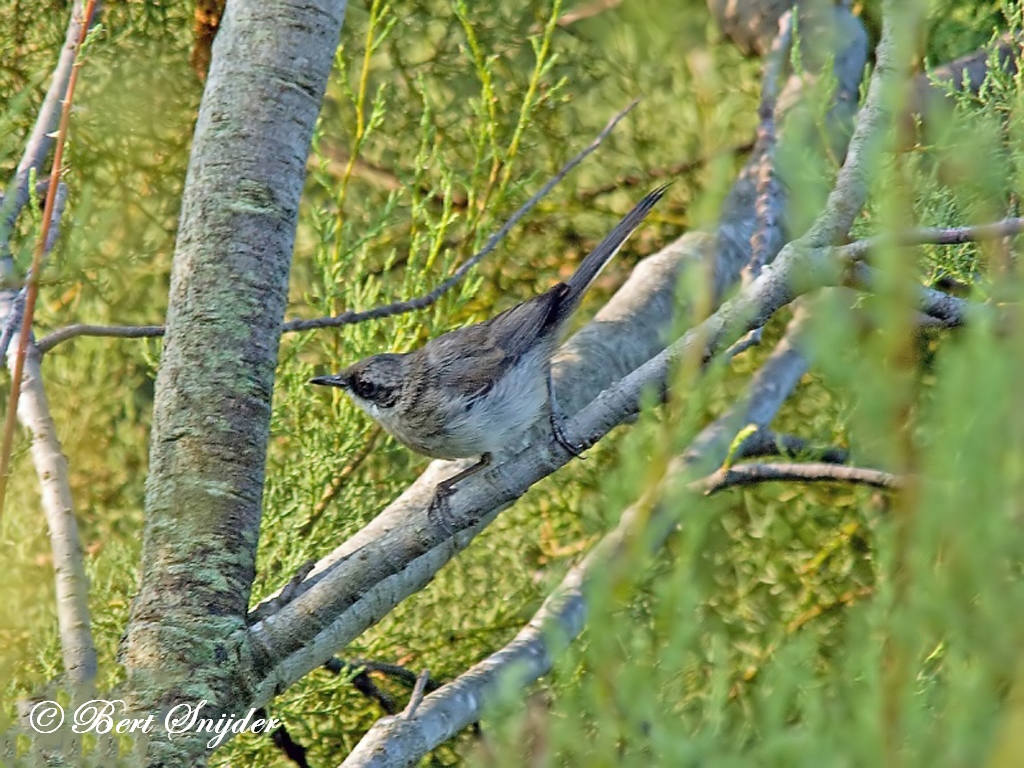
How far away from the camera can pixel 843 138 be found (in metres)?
3.42

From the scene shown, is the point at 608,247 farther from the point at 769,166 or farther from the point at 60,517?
the point at 60,517

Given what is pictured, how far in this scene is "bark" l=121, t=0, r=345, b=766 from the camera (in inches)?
73.8

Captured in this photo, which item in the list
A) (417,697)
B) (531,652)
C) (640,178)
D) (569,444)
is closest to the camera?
(569,444)

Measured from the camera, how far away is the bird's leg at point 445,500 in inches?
74.5

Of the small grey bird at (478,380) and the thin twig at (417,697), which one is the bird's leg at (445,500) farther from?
the thin twig at (417,697)

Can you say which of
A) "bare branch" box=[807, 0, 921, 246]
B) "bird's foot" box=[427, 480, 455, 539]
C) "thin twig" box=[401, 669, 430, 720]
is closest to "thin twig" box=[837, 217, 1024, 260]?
"bare branch" box=[807, 0, 921, 246]

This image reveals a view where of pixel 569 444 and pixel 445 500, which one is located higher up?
pixel 569 444

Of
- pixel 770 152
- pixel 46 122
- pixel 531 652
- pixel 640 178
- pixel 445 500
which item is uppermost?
pixel 46 122

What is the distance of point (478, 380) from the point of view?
9.69 ft

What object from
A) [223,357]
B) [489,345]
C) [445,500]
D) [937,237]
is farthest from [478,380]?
[937,237]

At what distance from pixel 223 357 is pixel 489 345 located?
3.38ft

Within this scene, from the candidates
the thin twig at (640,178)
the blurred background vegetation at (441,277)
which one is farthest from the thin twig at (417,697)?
the thin twig at (640,178)

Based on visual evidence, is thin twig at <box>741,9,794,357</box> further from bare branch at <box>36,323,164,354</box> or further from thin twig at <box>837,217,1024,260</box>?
bare branch at <box>36,323,164,354</box>

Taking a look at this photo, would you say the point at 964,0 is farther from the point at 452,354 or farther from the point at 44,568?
the point at 44,568
